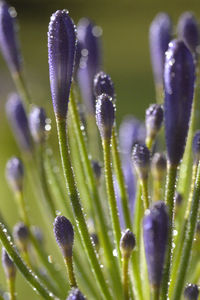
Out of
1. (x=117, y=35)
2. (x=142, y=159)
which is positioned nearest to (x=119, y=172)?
(x=142, y=159)

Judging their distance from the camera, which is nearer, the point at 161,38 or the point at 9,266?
the point at 9,266

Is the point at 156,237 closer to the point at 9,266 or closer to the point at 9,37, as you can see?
the point at 9,266

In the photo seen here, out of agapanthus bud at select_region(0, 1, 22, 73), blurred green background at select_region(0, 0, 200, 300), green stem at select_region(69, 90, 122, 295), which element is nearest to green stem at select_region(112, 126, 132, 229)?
green stem at select_region(69, 90, 122, 295)

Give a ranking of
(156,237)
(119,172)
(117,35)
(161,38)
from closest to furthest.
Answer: (156,237), (119,172), (161,38), (117,35)

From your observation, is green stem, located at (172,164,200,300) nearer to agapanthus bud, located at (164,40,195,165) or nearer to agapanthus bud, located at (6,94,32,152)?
agapanthus bud, located at (164,40,195,165)

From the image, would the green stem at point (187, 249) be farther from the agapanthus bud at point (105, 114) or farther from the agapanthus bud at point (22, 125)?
the agapanthus bud at point (22, 125)

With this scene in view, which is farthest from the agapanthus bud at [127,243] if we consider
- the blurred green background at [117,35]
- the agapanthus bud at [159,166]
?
the blurred green background at [117,35]

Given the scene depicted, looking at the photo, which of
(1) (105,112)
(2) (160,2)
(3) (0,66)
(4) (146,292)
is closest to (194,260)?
(4) (146,292)

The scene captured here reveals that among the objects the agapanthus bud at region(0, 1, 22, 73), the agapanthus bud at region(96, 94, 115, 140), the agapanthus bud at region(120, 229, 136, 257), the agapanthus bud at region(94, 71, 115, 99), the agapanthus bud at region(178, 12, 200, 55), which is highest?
the agapanthus bud at region(0, 1, 22, 73)
